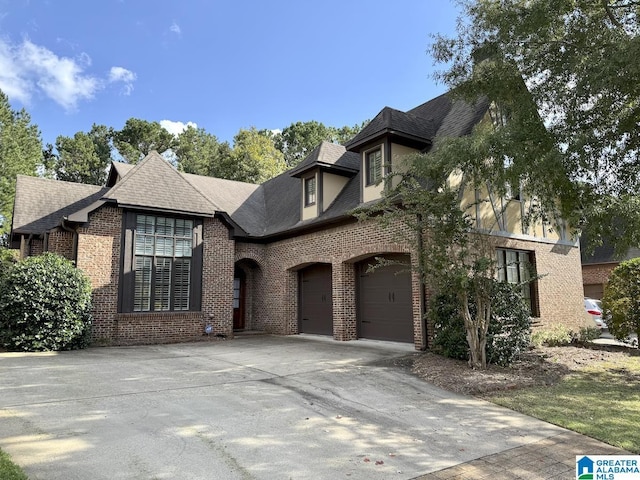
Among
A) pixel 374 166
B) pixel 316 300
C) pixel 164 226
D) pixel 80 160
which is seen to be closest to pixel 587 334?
pixel 374 166

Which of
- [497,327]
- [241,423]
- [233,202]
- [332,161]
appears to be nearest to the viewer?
[241,423]

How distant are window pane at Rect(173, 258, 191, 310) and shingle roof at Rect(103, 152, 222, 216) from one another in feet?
5.76

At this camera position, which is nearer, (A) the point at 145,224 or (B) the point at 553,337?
(B) the point at 553,337

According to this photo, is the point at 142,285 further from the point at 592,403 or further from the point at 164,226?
the point at 592,403

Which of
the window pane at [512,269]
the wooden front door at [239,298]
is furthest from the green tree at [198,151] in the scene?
the window pane at [512,269]

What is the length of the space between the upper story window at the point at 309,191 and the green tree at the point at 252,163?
17.1m

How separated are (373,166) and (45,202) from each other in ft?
38.6

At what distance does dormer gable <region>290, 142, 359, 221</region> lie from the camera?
13961 millimetres

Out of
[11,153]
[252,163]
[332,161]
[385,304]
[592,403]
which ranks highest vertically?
[252,163]

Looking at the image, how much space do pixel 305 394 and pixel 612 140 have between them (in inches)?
292

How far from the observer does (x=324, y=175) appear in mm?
14117

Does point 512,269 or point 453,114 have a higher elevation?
point 453,114

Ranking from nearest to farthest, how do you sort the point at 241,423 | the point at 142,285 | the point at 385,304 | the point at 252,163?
the point at 241,423, the point at 385,304, the point at 142,285, the point at 252,163

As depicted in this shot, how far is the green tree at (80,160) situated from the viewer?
115ft
